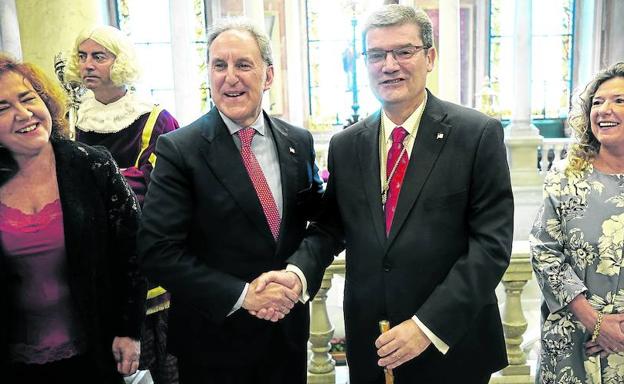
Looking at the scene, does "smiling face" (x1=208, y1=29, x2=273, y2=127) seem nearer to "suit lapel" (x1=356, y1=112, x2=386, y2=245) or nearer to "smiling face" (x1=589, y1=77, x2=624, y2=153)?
"suit lapel" (x1=356, y1=112, x2=386, y2=245)

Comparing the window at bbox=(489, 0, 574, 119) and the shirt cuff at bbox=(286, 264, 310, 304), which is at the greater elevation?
the window at bbox=(489, 0, 574, 119)

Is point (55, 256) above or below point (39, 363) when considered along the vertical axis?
above

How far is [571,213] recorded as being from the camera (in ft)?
7.21

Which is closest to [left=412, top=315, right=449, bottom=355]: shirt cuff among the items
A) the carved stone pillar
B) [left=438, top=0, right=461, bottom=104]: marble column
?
the carved stone pillar

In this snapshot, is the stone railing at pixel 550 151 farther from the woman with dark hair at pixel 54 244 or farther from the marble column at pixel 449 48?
the woman with dark hair at pixel 54 244

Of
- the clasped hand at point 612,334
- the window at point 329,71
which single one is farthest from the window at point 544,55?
the clasped hand at point 612,334

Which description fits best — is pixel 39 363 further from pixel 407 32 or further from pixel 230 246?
pixel 407 32

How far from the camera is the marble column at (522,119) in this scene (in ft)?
31.8

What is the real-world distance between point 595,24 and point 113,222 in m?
14.0

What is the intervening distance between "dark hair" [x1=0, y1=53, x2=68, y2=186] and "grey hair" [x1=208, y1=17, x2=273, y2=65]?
564mm

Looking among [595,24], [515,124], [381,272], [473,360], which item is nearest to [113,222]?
[381,272]

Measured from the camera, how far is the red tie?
1.96m

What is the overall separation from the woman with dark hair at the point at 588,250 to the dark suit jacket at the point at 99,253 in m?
1.60

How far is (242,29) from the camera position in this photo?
197 centimetres
